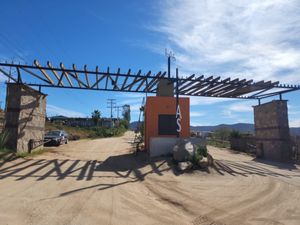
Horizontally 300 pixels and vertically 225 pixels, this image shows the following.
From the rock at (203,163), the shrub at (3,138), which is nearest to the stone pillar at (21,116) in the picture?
the shrub at (3,138)

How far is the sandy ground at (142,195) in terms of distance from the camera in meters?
6.36

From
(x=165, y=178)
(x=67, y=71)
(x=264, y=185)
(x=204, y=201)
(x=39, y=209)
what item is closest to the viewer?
(x=39, y=209)

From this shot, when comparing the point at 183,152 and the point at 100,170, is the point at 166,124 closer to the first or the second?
the point at 183,152

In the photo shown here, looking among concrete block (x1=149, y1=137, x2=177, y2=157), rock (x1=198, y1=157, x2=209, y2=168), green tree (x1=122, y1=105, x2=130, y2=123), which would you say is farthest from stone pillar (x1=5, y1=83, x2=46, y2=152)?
green tree (x1=122, y1=105, x2=130, y2=123)

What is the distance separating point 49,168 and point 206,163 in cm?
678

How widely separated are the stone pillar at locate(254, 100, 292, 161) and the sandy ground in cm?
692

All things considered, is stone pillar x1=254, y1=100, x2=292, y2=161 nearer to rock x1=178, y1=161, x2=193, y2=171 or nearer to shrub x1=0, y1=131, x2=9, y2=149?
rock x1=178, y1=161, x2=193, y2=171

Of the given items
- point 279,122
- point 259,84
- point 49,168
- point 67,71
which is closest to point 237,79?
point 259,84

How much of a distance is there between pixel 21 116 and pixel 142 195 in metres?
9.77

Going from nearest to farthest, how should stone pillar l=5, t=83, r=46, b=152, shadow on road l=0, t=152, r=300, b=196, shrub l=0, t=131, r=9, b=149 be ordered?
shadow on road l=0, t=152, r=300, b=196
shrub l=0, t=131, r=9, b=149
stone pillar l=5, t=83, r=46, b=152

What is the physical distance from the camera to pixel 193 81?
647 inches

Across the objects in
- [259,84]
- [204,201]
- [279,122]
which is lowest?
[204,201]

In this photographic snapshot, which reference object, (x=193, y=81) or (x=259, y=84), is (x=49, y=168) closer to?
(x=193, y=81)

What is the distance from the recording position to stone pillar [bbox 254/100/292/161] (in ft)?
61.7
